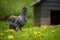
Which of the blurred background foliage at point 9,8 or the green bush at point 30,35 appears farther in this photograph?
the blurred background foliage at point 9,8

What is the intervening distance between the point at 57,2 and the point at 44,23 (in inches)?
86.1

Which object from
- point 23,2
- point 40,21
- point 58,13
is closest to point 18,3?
point 23,2

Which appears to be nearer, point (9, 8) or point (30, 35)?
point (30, 35)

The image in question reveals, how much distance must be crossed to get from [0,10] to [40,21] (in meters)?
18.1

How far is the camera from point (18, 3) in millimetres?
40156

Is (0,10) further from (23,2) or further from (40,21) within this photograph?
(40,21)

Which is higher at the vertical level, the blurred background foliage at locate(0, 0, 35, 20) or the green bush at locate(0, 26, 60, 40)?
the blurred background foliage at locate(0, 0, 35, 20)

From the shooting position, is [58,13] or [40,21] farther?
[58,13]

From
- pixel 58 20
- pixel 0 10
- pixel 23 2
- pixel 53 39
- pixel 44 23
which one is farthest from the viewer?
pixel 23 2

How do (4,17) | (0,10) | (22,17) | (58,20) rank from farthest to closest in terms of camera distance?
(4,17)
(0,10)
(58,20)
(22,17)

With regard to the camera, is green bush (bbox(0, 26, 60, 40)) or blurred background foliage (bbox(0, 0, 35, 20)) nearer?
green bush (bbox(0, 26, 60, 40))

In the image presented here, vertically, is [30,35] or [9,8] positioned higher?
[9,8]

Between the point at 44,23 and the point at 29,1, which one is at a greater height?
the point at 29,1

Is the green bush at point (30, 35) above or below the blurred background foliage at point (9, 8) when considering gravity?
below
